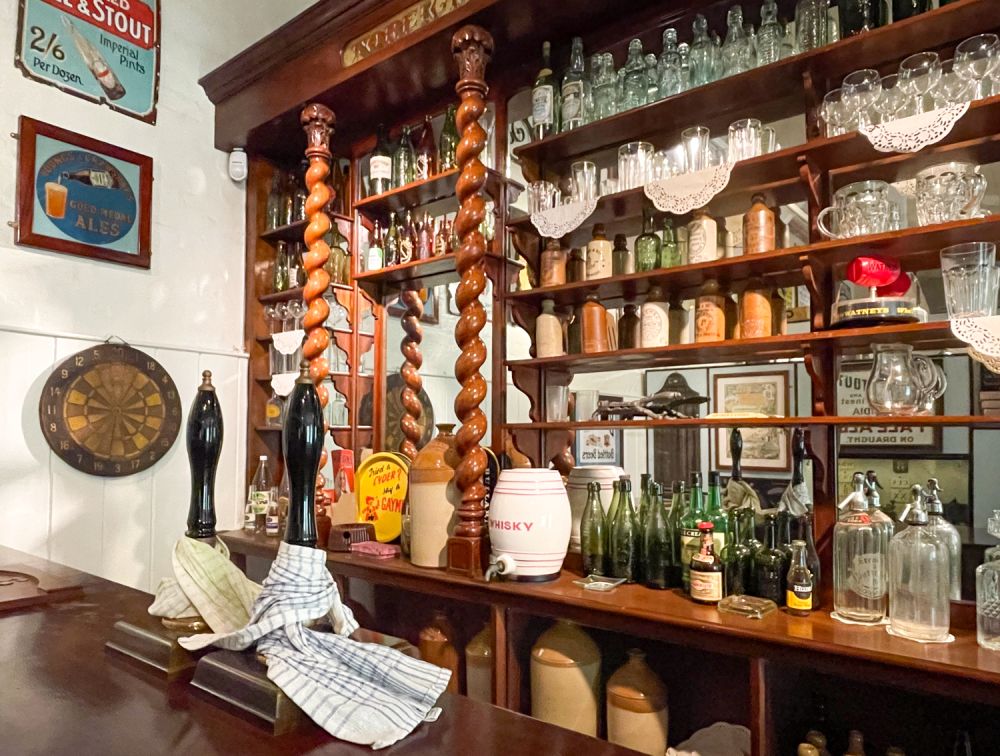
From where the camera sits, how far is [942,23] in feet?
5.06

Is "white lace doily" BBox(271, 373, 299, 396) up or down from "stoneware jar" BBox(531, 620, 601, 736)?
up

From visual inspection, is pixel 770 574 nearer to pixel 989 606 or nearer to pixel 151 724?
pixel 989 606

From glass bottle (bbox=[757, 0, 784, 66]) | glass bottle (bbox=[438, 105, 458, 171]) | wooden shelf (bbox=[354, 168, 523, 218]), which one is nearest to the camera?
glass bottle (bbox=[757, 0, 784, 66])

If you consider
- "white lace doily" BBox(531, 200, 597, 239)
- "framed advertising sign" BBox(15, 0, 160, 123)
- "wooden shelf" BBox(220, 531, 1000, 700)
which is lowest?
"wooden shelf" BBox(220, 531, 1000, 700)

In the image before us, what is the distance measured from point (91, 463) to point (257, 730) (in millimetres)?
2188

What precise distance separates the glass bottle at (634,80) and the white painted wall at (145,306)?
186cm

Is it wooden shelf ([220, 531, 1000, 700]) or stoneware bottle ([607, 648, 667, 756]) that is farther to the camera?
stoneware bottle ([607, 648, 667, 756])

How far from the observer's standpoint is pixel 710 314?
1867 millimetres

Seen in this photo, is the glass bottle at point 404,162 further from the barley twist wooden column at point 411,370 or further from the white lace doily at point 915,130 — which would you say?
the white lace doily at point 915,130

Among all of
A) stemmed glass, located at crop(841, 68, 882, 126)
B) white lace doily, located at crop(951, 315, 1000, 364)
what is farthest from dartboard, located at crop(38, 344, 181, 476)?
white lace doily, located at crop(951, 315, 1000, 364)

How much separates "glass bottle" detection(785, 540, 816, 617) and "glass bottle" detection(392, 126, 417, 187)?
197cm

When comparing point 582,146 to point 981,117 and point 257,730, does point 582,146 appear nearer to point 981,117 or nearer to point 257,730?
point 981,117

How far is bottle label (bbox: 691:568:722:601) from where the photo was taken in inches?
63.1

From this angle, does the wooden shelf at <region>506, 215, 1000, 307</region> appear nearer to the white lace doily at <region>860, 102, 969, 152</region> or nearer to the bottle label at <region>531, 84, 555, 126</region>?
the white lace doily at <region>860, 102, 969, 152</region>
